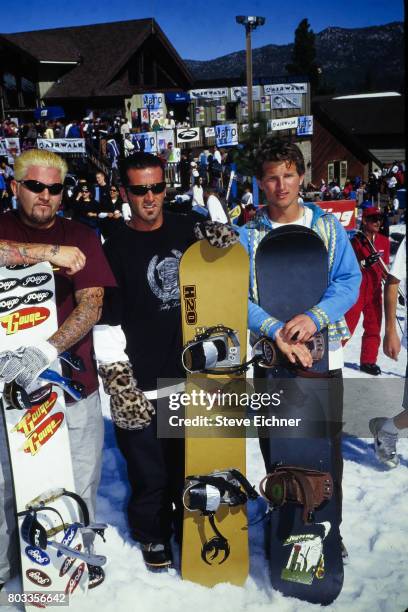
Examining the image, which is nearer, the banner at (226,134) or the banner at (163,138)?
the banner at (163,138)

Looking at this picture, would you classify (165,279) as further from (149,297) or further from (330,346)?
(330,346)

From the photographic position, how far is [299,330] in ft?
7.32

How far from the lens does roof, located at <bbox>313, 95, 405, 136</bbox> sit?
3800 centimetres

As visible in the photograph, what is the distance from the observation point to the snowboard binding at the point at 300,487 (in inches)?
91.8

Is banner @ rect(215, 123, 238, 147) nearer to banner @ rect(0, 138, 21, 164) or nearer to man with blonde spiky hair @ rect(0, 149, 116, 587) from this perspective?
banner @ rect(0, 138, 21, 164)

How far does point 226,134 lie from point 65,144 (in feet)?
19.5

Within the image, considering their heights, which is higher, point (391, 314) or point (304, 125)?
point (304, 125)

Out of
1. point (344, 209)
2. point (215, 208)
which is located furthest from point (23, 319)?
point (344, 209)

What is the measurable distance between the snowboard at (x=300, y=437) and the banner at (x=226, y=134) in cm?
1456

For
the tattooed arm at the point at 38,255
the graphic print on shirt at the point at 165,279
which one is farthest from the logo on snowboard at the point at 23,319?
the graphic print on shirt at the point at 165,279

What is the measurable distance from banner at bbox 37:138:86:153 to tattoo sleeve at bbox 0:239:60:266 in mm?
10628

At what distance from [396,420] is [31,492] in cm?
217

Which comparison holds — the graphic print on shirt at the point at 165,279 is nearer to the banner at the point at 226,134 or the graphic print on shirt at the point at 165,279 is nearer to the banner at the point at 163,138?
the banner at the point at 163,138

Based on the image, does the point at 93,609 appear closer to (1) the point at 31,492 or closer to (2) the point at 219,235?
(1) the point at 31,492
